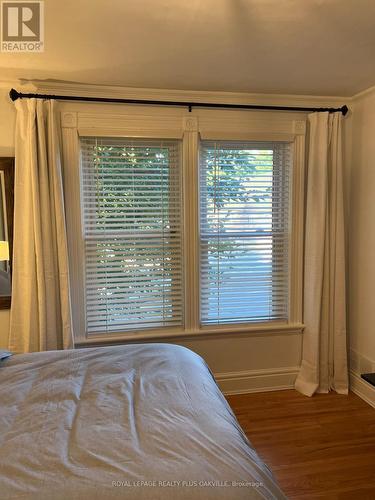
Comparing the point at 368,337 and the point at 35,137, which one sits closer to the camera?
the point at 35,137

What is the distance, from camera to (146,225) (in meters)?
2.86

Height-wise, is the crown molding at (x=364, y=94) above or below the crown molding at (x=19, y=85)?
above

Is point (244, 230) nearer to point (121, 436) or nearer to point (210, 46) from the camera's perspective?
point (210, 46)

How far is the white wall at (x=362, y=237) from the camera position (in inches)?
113

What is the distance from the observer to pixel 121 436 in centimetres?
124

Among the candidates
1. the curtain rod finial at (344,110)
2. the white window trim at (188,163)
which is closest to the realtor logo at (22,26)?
the white window trim at (188,163)

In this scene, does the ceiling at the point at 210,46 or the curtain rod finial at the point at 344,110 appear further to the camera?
the curtain rod finial at the point at 344,110

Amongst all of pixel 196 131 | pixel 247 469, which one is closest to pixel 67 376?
pixel 247 469

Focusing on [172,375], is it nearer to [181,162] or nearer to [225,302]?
[225,302]

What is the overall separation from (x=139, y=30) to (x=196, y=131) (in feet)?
3.34

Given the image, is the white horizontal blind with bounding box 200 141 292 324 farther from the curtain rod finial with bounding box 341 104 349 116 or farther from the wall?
the curtain rod finial with bounding box 341 104 349 116

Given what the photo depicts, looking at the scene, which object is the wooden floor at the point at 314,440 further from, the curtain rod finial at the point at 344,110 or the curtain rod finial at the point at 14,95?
the curtain rod finial at the point at 14,95

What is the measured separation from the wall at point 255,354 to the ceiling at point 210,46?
141 mm

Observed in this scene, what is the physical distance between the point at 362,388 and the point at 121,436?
2.48 meters
